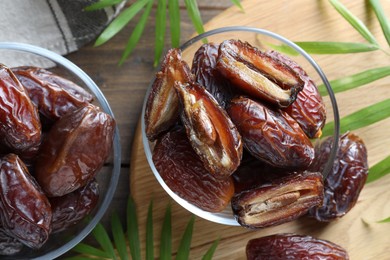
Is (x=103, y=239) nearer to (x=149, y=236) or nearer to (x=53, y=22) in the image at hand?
(x=149, y=236)

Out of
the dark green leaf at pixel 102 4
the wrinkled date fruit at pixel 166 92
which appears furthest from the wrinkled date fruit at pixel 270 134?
the dark green leaf at pixel 102 4

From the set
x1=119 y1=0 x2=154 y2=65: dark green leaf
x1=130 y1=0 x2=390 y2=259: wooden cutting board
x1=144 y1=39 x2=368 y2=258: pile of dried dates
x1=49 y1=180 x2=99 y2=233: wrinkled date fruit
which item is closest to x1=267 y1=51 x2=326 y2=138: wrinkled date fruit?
x1=144 y1=39 x2=368 y2=258: pile of dried dates

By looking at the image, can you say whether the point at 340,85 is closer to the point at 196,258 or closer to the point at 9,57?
the point at 196,258

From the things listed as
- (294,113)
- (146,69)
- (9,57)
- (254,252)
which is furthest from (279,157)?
(9,57)

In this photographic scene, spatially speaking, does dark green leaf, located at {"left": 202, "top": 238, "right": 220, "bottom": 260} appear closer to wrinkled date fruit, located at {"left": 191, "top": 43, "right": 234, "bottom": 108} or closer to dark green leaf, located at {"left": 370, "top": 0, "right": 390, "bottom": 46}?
wrinkled date fruit, located at {"left": 191, "top": 43, "right": 234, "bottom": 108}

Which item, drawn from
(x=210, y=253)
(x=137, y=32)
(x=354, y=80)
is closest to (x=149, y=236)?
(x=210, y=253)
